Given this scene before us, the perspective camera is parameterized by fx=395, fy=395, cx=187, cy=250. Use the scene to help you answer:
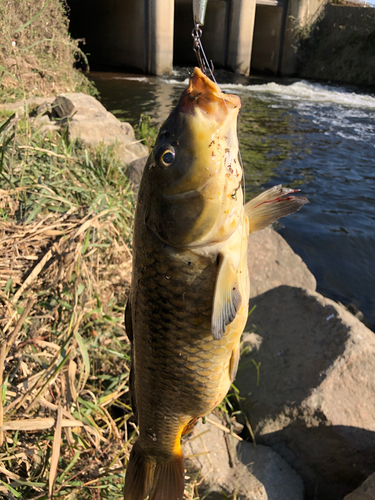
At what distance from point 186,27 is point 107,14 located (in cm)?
612

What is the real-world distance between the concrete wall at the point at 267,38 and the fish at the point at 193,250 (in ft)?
87.7

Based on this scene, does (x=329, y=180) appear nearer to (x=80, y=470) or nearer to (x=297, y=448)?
(x=297, y=448)

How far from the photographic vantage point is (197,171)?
1.37 metres

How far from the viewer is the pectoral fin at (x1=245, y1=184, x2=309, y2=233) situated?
5.27 feet

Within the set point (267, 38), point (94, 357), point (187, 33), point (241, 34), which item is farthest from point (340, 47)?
point (94, 357)

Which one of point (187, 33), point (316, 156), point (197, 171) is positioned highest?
point (187, 33)

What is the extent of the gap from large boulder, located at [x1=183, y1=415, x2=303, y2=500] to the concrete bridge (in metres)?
21.8

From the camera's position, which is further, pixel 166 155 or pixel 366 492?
pixel 366 492

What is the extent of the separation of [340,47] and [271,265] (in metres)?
23.7

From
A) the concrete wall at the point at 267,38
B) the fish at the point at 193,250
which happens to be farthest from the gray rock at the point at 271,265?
the concrete wall at the point at 267,38

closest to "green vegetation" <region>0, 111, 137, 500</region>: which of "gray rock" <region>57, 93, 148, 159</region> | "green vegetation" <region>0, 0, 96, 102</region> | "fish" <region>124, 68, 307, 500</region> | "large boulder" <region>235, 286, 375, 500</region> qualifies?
"fish" <region>124, 68, 307, 500</region>

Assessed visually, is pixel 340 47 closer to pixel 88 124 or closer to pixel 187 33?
pixel 187 33

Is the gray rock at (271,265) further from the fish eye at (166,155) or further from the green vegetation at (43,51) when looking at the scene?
the green vegetation at (43,51)

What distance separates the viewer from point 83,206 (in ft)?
11.0
